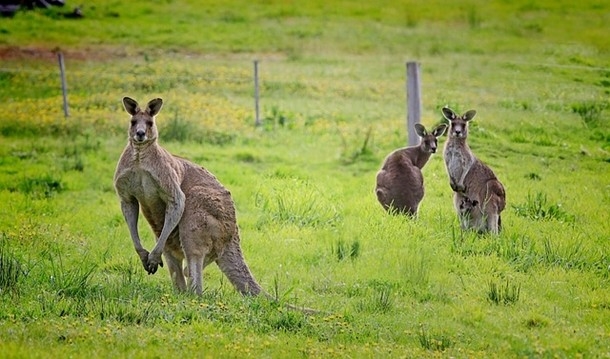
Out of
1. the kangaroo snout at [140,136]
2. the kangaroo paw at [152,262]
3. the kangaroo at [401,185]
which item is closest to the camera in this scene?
the kangaroo snout at [140,136]

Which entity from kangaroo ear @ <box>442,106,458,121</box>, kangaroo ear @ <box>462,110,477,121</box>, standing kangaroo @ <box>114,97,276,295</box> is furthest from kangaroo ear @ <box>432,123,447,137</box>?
standing kangaroo @ <box>114,97,276,295</box>

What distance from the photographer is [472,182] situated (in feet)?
40.1

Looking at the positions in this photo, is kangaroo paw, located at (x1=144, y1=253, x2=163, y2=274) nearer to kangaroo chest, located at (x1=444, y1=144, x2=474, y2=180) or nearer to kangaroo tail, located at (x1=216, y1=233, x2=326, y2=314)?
kangaroo tail, located at (x1=216, y1=233, x2=326, y2=314)

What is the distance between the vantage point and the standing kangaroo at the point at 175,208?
936 cm

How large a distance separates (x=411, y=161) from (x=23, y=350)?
21.2ft

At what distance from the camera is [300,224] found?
1285 centimetres

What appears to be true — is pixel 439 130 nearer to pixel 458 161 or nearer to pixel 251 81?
pixel 458 161

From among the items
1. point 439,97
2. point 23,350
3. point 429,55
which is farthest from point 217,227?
point 429,55

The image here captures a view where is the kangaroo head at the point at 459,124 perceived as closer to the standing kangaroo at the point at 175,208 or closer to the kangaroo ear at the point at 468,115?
the kangaroo ear at the point at 468,115

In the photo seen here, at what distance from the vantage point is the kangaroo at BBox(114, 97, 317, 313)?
9.36 m

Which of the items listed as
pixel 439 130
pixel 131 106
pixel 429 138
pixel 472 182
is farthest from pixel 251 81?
pixel 131 106

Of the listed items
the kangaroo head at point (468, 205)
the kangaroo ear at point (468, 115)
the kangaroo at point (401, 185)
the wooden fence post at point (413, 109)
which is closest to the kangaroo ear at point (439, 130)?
the kangaroo at point (401, 185)

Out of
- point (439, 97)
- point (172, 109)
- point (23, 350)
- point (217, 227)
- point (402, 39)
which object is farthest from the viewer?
point (402, 39)

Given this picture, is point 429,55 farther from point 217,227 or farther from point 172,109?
point 217,227
